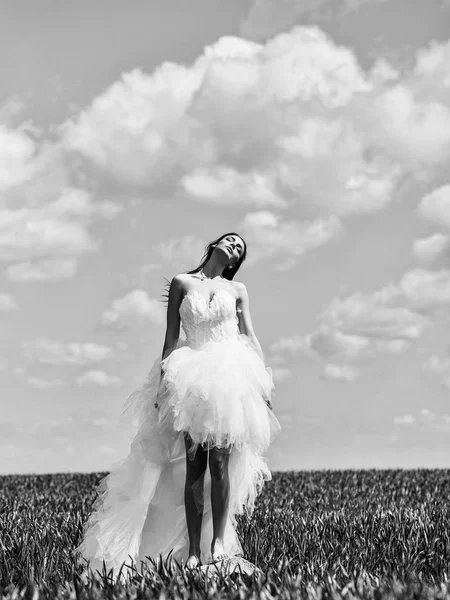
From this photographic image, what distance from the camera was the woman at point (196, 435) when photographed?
6.78m

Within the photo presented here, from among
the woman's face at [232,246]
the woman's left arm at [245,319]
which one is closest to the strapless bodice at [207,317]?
the woman's left arm at [245,319]

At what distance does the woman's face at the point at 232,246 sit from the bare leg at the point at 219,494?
198 cm

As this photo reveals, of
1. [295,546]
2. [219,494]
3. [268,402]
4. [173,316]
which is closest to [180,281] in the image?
[173,316]

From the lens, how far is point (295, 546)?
790 cm

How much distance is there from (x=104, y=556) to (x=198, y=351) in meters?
2.24

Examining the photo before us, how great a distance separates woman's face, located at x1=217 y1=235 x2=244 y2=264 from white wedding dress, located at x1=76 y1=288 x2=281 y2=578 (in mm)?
500

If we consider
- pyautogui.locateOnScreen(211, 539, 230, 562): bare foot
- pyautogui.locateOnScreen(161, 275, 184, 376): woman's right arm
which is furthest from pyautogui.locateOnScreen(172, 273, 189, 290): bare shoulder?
pyautogui.locateOnScreen(211, 539, 230, 562): bare foot

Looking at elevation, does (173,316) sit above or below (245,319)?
below

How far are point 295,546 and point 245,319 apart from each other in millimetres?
2595

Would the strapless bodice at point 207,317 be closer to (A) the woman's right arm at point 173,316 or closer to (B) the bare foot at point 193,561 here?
(A) the woman's right arm at point 173,316

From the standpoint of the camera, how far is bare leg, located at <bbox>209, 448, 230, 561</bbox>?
6816 mm

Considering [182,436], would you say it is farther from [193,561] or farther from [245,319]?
[245,319]

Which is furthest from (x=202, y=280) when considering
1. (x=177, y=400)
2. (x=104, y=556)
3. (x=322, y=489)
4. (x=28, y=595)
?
(x=322, y=489)

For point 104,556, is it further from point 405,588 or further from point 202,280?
point 405,588
